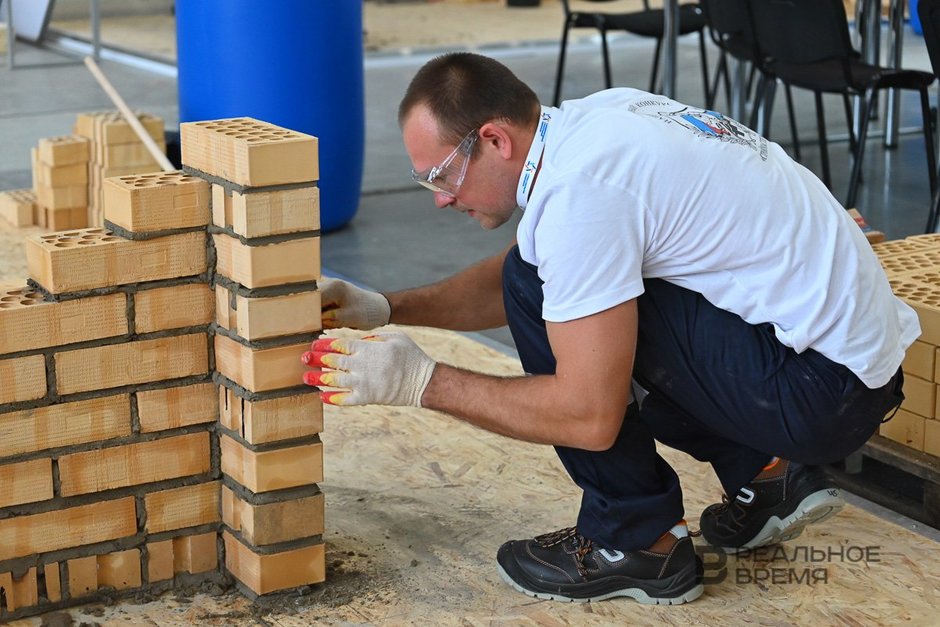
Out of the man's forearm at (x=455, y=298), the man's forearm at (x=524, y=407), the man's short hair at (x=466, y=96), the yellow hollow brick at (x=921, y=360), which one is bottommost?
the yellow hollow brick at (x=921, y=360)

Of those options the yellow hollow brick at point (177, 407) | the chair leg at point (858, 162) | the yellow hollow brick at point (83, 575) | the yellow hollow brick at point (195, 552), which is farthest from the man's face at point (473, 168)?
the chair leg at point (858, 162)

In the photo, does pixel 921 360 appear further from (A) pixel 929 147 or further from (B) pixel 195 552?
(A) pixel 929 147

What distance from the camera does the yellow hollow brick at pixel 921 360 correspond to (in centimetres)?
238

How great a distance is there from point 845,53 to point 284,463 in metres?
3.01

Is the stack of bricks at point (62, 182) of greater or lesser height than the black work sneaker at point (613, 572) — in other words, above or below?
above

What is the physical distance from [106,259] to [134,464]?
350 millimetres

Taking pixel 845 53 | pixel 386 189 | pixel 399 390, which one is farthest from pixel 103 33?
pixel 399 390

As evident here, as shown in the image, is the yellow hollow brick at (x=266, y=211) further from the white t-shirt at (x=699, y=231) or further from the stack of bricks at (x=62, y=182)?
the stack of bricks at (x=62, y=182)

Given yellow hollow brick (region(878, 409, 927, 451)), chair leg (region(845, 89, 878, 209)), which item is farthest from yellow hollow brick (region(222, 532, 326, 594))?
chair leg (region(845, 89, 878, 209))

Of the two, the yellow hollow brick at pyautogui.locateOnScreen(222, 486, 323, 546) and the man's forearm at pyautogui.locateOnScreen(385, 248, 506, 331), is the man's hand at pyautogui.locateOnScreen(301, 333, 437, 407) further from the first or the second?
the man's forearm at pyautogui.locateOnScreen(385, 248, 506, 331)

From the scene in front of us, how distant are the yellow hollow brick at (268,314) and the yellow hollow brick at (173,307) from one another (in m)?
0.02

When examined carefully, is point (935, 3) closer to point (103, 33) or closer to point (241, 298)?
point (241, 298)

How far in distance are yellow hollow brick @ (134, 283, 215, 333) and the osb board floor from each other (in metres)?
0.48

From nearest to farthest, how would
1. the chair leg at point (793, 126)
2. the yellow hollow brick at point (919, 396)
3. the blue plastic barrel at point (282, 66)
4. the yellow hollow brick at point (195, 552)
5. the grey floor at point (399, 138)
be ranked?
the yellow hollow brick at point (195, 552), the yellow hollow brick at point (919, 396), the blue plastic barrel at point (282, 66), the grey floor at point (399, 138), the chair leg at point (793, 126)
